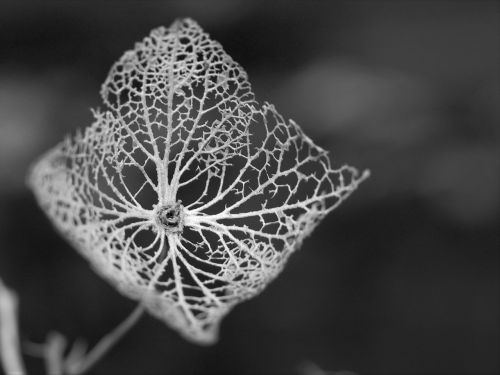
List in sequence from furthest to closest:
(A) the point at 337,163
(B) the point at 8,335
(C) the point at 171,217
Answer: (A) the point at 337,163 < (B) the point at 8,335 < (C) the point at 171,217

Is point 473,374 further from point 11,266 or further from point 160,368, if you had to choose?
point 11,266

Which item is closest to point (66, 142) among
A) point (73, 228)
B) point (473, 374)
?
point (73, 228)

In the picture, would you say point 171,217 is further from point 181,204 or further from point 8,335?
point 8,335

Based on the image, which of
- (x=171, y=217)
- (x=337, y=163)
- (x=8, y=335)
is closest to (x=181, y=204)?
(x=171, y=217)

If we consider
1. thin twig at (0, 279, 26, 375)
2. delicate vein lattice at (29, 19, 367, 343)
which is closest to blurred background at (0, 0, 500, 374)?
thin twig at (0, 279, 26, 375)

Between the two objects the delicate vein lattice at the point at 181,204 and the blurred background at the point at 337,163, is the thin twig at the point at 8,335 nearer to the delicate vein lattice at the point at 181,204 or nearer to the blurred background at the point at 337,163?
the delicate vein lattice at the point at 181,204
